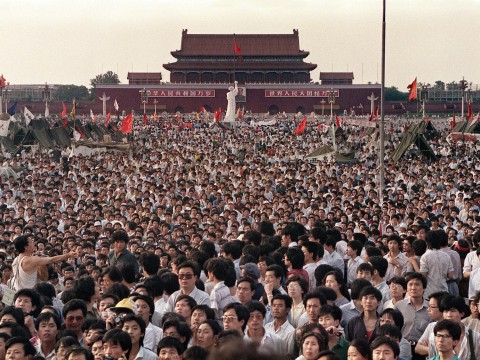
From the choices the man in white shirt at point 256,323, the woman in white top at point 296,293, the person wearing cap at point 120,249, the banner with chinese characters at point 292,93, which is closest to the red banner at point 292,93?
the banner with chinese characters at point 292,93

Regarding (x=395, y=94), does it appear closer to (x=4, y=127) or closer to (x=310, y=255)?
(x=4, y=127)

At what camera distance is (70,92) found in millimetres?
106188

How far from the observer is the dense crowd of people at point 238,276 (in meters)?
5.88

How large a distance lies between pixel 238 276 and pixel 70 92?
99856 mm

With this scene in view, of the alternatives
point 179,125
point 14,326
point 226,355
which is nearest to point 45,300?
point 14,326

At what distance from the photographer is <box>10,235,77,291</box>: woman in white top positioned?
27.4 feet

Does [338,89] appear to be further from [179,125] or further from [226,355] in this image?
[226,355]

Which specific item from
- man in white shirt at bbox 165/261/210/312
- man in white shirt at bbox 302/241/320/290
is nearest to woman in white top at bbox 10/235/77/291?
man in white shirt at bbox 165/261/210/312

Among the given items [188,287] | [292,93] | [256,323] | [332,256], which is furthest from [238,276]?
[292,93]

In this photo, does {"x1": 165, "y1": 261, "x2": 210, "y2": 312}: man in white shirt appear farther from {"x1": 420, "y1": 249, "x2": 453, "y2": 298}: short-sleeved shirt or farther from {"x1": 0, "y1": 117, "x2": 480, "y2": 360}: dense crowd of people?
{"x1": 420, "y1": 249, "x2": 453, "y2": 298}: short-sleeved shirt

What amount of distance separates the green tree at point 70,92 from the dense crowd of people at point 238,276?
87.2 metres

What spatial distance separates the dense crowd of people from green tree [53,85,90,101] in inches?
3433

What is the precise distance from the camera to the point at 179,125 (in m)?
46.6

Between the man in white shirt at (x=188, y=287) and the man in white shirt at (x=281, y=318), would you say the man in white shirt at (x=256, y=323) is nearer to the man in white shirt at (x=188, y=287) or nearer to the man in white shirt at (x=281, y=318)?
the man in white shirt at (x=281, y=318)
